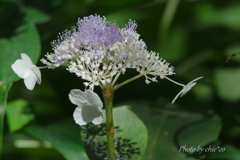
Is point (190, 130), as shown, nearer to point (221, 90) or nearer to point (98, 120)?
point (221, 90)

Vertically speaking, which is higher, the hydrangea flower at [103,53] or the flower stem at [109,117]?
the hydrangea flower at [103,53]

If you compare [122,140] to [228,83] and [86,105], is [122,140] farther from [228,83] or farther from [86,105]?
[228,83]

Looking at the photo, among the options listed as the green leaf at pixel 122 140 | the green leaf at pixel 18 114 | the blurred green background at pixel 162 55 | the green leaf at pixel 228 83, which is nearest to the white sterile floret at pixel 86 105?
the green leaf at pixel 122 140

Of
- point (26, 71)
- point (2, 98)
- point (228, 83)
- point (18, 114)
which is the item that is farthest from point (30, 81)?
point (228, 83)

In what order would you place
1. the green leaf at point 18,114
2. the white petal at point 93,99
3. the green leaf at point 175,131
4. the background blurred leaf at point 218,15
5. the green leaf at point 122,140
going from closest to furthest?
the white petal at point 93,99 → the green leaf at point 122,140 → the green leaf at point 175,131 → the green leaf at point 18,114 → the background blurred leaf at point 218,15

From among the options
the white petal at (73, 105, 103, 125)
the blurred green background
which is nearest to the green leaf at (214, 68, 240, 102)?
the blurred green background

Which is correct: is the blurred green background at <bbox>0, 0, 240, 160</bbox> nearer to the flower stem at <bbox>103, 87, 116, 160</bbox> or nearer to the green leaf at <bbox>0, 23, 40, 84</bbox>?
the green leaf at <bbox>0, 23, 40, 84</bbox>

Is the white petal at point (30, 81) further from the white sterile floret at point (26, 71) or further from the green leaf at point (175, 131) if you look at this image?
the green leaf at point (175, 131)
